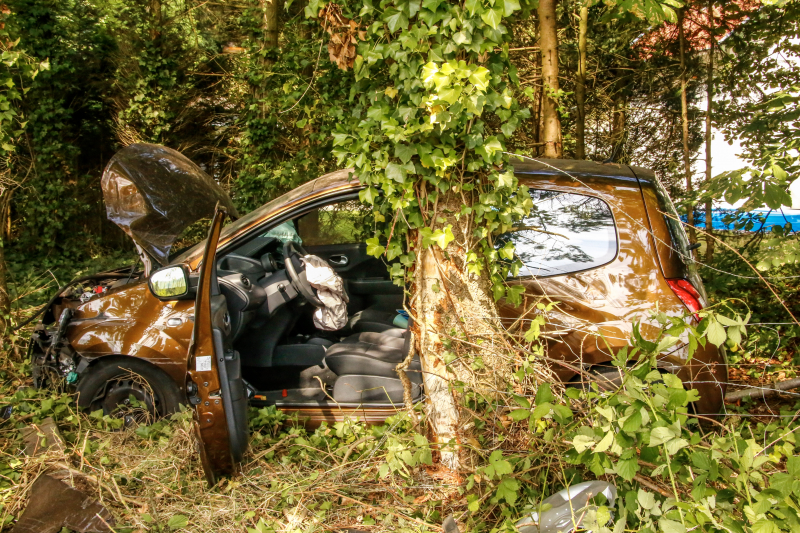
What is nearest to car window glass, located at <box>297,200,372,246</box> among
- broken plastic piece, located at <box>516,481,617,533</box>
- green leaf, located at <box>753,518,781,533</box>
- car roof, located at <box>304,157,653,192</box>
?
car roof, located at <box>304,157,653,192</box>

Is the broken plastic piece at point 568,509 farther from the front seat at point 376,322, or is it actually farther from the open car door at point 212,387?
the front seat at point 376,322

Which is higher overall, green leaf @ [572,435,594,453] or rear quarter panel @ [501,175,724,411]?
rear quarter panel @ [501,175,724,411]

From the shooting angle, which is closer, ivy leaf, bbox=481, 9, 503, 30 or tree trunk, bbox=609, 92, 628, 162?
ivy leaf, bbox=481, 9, 503, 30

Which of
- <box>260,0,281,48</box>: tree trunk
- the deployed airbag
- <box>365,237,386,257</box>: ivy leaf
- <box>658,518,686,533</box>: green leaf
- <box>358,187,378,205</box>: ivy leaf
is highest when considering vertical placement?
<box>260,0,281,48</box>: tree trunk

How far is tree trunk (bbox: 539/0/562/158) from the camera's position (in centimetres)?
707

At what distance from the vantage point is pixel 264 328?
4102 mm

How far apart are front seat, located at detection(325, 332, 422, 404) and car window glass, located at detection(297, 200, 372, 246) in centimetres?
146

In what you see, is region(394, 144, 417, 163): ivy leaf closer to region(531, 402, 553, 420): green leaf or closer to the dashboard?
region(531, 402, 553, 420): green leaf

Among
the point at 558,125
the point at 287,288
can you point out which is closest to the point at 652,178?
the point at 287,288

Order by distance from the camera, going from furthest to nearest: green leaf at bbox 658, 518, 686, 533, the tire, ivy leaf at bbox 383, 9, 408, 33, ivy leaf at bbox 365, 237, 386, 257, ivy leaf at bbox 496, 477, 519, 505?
the tire, ivy leaf at bbox 365, 237, 386, 257, ivy leaf at bbox 383, 9, 408, 33, ivy leaf at bbox 496, 477, 519, 505, green leaf at bbox 658, 518, 686, 533

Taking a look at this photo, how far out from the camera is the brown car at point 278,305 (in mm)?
3043

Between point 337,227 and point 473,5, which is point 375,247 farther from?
point 337,227

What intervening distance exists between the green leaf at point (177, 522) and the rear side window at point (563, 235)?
2201 millimetres

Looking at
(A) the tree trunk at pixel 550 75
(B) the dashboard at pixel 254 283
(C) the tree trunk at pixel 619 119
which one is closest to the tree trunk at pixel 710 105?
(A) the tree trunk at pixel 550 75
